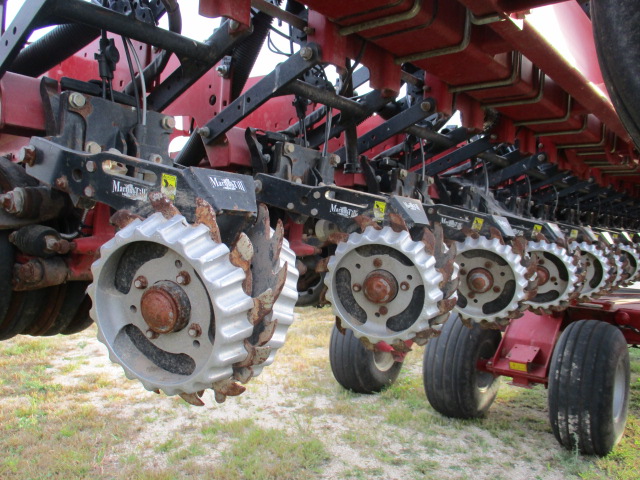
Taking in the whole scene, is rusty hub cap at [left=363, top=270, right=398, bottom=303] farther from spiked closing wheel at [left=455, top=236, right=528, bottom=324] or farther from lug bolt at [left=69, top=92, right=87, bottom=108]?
lug bolt at [left=69, top=92, right=87, bottom=108]

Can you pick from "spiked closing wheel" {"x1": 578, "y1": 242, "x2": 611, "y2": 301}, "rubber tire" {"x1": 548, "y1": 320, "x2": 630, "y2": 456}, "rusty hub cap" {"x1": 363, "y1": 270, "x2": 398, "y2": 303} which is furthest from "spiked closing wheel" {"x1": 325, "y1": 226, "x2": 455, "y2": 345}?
"spiked closing wheel" {"x1": 578, "y1": 242, "x2": 611, "y2": 301}

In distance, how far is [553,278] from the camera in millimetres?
4520

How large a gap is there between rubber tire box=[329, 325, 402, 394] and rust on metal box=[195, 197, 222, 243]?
3.47m

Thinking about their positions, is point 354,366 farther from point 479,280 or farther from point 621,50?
point 621,50

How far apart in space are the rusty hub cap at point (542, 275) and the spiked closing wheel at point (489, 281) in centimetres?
105

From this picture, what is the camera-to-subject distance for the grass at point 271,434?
11.2 feet

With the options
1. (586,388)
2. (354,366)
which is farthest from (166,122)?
(354,366)

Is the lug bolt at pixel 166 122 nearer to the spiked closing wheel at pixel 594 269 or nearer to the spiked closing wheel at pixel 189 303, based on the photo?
the spiked closing wheel at pixel 189 303

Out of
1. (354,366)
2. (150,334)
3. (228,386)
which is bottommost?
(354,366)

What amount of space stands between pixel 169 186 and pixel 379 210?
1267 millimetres

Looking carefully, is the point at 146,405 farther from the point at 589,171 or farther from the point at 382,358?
the point at 589,171

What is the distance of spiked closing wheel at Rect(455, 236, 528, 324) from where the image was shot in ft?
11.3

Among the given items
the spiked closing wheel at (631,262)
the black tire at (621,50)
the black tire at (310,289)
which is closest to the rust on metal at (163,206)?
the black tire at (621,50)

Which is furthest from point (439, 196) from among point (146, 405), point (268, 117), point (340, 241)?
point (146, 405)
